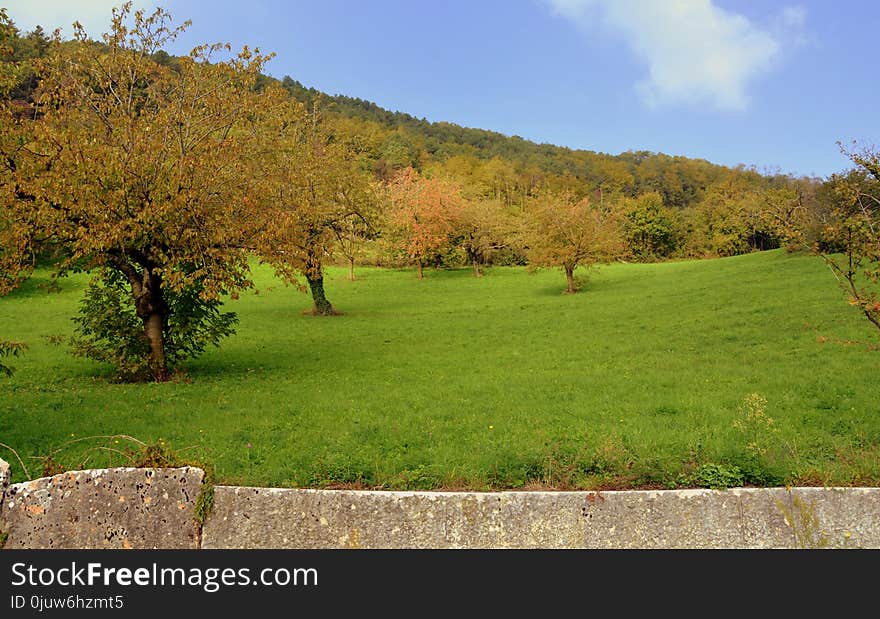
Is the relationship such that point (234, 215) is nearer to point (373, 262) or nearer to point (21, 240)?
point (21, 240)

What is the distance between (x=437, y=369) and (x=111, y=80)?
38.1 feet

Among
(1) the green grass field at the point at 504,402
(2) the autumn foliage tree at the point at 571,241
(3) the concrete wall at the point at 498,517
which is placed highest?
(2) the autumn foliage tree at the point at 571,241

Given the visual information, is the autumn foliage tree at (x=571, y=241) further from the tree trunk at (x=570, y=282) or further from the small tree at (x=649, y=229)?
the small tree at (x=649, y=229)

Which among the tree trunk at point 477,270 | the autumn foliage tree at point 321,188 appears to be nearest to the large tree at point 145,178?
the autumn foliage tree at point 321,188

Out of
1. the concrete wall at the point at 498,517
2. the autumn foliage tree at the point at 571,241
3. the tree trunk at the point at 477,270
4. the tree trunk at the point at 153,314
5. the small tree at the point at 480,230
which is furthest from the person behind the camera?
the small tree at the point at 480,230

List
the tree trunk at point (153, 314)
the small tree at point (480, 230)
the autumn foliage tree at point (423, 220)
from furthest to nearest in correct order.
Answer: the small tree at point (480, 230) < the autumn foliage tree at point (423, 220) < the tree trunk at point (153, 314)

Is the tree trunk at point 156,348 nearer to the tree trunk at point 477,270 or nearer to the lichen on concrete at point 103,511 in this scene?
the lichen on concrete at point 103,511

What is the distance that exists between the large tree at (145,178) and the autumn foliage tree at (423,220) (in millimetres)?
36023

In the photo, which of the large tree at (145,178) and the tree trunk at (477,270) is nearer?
the large tree at (145,178)

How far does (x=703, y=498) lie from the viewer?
235 inches

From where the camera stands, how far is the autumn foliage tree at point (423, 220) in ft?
180

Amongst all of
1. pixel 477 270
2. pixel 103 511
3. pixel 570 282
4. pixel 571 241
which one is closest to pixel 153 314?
pixel 103 511

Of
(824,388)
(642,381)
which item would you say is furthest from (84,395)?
(824,388)

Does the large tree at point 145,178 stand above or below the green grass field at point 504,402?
above
